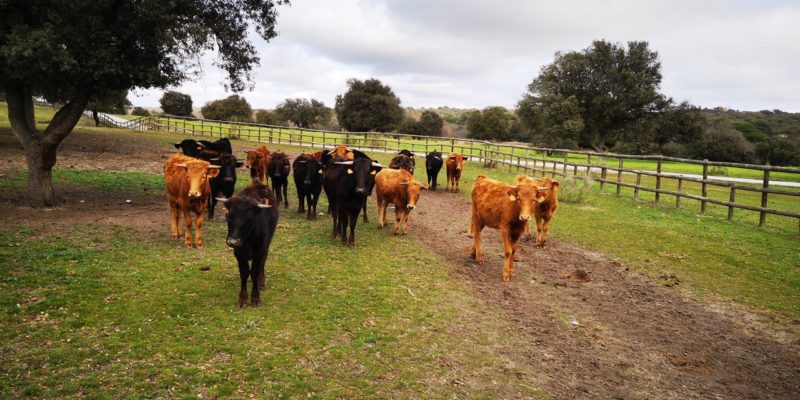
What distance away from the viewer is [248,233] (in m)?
5.95

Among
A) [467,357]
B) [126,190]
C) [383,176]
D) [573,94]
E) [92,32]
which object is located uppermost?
[573,94]

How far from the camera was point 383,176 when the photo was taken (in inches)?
433

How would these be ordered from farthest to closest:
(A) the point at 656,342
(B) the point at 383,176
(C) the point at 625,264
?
1. (B) the point at 383,176
2. (C) the point at 625,264
3. (A) the point at 656,342

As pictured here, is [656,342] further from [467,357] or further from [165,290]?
[165,290]

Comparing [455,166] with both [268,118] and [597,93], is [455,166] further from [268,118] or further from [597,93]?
[268,118]

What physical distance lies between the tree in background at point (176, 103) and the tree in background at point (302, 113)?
595 inches

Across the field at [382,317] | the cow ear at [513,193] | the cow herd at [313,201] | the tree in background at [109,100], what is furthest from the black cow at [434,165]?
the tree in background at [109,100]

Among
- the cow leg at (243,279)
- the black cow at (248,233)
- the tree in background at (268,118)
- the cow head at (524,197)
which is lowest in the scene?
the cow leg at (243,279)

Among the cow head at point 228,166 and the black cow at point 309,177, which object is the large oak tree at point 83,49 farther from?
the black cow at point 309,177

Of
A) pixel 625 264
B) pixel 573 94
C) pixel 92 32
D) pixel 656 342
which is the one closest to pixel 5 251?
pixel 92 32

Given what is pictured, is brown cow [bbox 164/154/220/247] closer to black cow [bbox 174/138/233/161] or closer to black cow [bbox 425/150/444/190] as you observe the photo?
black cow [bbox 174/138/233/161]

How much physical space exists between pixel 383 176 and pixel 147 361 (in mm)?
7086

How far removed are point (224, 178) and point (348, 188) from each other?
3.09 m

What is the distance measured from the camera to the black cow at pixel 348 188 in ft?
30.3
